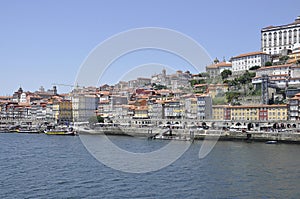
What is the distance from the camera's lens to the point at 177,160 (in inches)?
452

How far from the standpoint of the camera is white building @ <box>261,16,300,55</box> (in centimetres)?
3130

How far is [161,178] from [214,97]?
1830cm

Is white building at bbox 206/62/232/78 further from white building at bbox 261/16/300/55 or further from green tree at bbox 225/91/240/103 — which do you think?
green tree at bbox 225/91/240/103

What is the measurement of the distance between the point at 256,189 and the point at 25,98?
42446mm

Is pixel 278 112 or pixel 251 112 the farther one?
pixel 251 112

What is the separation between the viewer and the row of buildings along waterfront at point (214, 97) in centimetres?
2323

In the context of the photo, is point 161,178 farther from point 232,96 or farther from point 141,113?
point 141,113

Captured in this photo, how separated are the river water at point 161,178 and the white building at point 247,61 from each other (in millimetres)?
18750

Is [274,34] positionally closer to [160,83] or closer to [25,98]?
[160,83]

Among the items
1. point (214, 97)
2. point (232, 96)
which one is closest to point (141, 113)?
point (214, 97)

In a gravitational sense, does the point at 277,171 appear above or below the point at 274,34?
below

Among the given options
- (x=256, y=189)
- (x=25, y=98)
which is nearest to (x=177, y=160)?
(x=256, y=189)

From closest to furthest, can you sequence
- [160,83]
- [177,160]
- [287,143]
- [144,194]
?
[144,194] → [177,160] → [287,143] → [160,83]

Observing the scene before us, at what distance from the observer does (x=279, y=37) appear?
3216 centimetres
